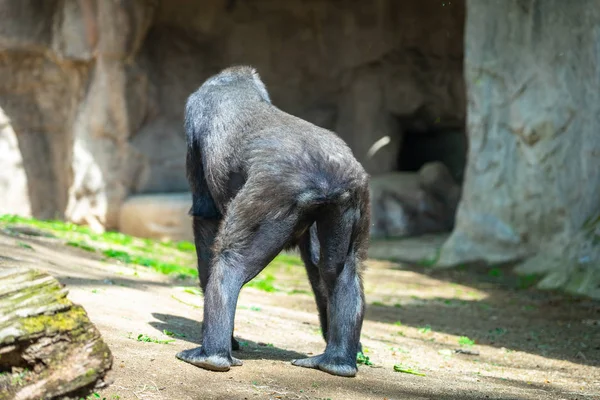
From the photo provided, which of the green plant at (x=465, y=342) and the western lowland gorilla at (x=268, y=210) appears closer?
the western lowland gorilla at (x=268, y=210)

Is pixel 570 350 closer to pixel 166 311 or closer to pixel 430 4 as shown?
pixel 166 311

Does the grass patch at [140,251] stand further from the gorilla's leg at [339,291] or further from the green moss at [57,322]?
the green moss at [57,322]

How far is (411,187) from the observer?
16.2 metres

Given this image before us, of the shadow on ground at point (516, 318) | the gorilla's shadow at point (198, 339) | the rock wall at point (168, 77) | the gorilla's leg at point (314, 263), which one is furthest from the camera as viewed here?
the rock wall at point (168, 77)

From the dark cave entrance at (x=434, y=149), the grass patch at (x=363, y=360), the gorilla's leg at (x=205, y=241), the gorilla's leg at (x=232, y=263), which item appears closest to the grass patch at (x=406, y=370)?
the grass patch at (x=363, y=360)

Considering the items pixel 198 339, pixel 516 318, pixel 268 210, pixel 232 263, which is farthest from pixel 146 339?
pixel 516 318

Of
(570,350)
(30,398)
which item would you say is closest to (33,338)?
(30,398)

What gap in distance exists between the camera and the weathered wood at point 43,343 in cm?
336

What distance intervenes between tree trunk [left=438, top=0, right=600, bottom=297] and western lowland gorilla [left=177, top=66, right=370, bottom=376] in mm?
6084

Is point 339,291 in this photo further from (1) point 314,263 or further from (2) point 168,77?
(2) point 168,77

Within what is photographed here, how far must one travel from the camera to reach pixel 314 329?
6.71 metres

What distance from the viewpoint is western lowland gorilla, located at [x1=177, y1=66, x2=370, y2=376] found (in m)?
4.50

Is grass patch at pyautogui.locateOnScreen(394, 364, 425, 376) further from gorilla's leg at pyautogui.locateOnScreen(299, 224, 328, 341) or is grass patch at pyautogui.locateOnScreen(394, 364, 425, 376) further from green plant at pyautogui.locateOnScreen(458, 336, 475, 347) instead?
green plant at pyautogui.locateOnScreen(458, 336, 475, 347)

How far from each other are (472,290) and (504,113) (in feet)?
10.2
